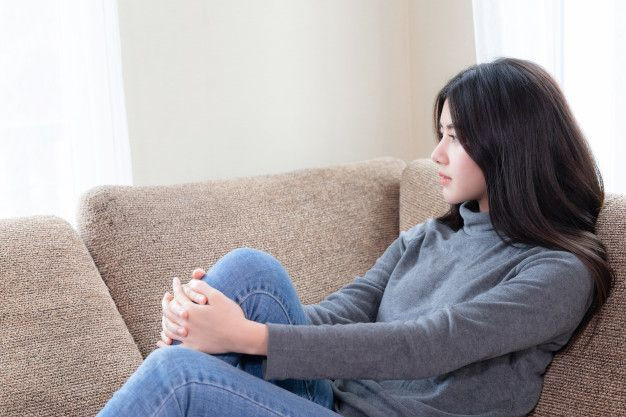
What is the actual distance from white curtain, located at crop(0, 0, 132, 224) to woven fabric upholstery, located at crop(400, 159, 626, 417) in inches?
51.0

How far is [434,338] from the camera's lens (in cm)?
133

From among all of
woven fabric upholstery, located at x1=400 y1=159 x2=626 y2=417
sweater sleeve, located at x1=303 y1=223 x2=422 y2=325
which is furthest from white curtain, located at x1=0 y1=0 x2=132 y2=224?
woven fabric upholstery, located at x1=400 y1=159 x2=626 y2=417

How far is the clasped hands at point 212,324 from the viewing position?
1.31 meters

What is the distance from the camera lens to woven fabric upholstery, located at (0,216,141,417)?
1.57 metres

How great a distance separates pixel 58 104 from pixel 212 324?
3.69ft

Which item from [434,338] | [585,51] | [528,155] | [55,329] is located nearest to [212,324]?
[434,338]

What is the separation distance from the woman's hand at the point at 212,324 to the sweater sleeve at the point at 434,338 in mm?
51

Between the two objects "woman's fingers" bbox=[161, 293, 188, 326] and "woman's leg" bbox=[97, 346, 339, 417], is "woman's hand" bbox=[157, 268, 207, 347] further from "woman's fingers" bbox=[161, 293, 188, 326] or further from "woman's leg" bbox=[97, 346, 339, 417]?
"woman's leg" bbox=[97, 346, 339, 417]

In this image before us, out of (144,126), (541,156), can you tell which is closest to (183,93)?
(144,126)

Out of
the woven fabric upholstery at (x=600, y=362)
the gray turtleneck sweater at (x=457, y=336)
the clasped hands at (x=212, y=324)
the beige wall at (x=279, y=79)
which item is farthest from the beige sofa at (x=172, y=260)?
the beige wall at (x=279, y=79)

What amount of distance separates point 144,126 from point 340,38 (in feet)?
2.35

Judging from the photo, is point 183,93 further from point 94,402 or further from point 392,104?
point 94,402

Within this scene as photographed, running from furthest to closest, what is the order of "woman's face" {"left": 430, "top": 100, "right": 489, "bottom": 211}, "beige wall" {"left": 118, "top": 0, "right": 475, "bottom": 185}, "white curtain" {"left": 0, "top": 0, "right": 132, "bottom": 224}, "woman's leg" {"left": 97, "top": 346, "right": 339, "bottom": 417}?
"beige wall" {"left": 118, "top": 0, "right": 475, "bottom": 185}, "white curtain" {"left": 0, "top": 0, "right": 132, "bottom": 224}, "woman's face" {"left": 430, "top": 100, "right": 489, "bottom": 211}, "woman's leg" {"left": 97, "top": 346, "right": 339, "bottom": 417}

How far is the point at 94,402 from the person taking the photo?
1600mm
